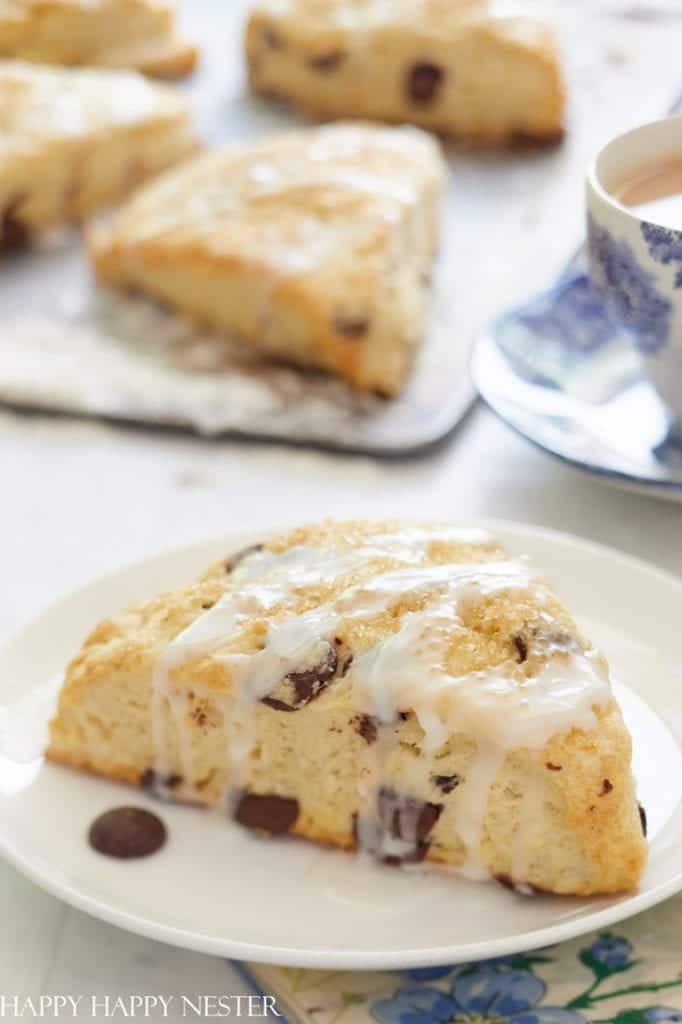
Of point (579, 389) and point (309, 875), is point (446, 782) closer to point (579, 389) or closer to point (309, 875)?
point (309, 875)

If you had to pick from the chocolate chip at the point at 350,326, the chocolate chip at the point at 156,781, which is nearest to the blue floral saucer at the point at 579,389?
the chocolate chip at the point at 350,326

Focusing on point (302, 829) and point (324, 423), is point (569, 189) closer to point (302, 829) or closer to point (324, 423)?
point (324, 423)

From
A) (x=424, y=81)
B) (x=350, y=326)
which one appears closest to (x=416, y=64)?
(x=424, y=81)

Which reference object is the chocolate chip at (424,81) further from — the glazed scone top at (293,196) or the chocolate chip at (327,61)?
the glazed scone top at (293,196)

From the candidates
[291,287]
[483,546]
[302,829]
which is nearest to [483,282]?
[291,287]

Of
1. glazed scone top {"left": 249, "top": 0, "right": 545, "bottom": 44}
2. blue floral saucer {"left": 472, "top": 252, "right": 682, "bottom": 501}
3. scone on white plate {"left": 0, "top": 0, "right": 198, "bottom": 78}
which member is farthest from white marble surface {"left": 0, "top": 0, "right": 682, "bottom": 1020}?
scone on white plate {"left": 0, "top": 0, "right": 198, "bottom": 78}

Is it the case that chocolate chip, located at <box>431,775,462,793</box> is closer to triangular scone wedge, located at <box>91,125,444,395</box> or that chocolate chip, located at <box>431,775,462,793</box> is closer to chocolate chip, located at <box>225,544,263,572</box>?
chocolate chip, located at <box>225,544,263,572</box>

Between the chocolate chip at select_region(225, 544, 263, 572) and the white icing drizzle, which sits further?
the chocolate chip at select_region(225, 544, 263, 572)
